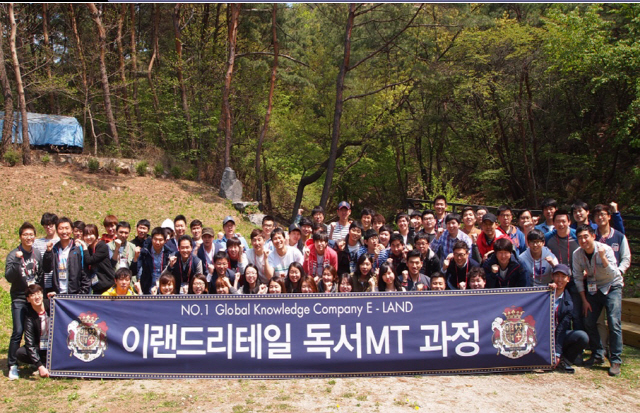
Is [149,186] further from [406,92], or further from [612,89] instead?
[612,89]

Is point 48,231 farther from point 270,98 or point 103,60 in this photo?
point 270,98

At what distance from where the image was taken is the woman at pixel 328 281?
20.5ft

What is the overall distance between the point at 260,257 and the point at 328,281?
3.14 ft

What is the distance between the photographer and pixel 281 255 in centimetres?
676

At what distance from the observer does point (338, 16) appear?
25.7 metres

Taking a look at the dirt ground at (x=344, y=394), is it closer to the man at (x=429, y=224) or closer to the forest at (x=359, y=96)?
the man at (x=429, y=224)

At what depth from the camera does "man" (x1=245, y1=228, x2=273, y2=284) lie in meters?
6.53

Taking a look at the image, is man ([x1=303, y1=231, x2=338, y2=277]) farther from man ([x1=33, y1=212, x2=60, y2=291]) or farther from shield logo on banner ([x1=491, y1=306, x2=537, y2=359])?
man ([x1=33, y1=212, x2=60, y2=291])

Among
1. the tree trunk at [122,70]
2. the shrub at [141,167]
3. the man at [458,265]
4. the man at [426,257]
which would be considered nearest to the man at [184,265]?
the man at [426,257]

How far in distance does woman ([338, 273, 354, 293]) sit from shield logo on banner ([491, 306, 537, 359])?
160 centimetres

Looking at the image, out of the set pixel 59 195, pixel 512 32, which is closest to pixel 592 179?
pixel 512 32

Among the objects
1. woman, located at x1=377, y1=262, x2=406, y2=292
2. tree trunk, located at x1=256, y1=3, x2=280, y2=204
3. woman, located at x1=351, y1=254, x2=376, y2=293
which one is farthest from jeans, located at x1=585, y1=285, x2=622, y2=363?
tree trunk, located at x1=256, y1=3, x2=280, y2=204

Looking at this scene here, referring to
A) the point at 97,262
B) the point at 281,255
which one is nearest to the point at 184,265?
the point at 97,262

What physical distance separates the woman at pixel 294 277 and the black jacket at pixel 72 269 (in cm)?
242
